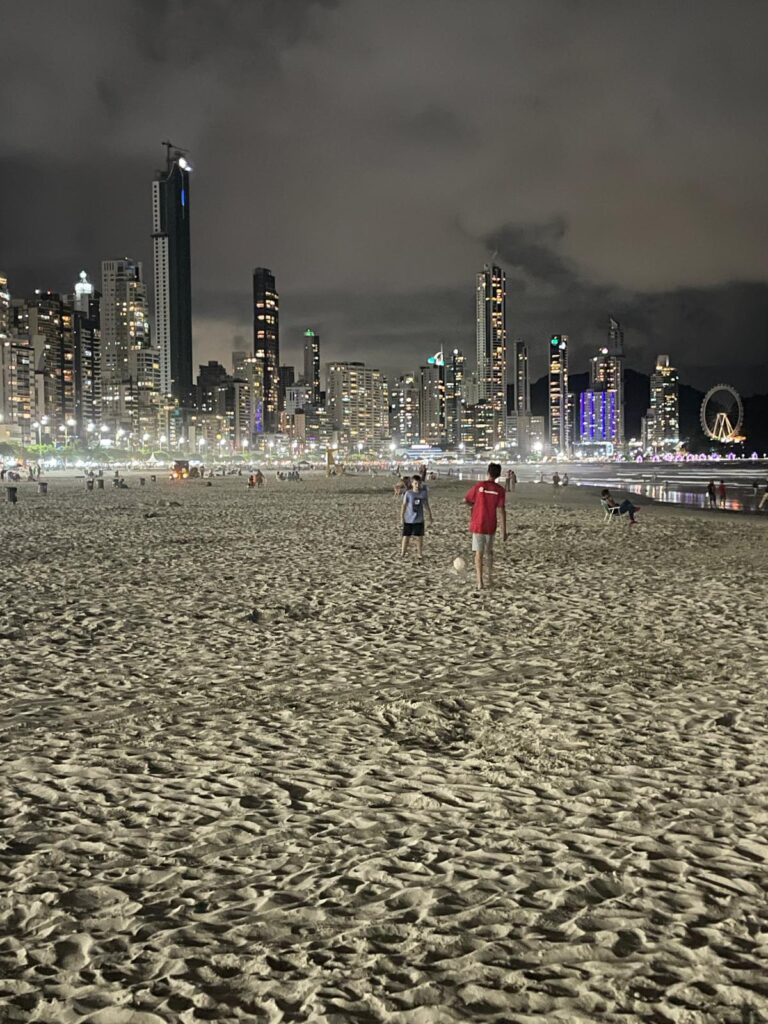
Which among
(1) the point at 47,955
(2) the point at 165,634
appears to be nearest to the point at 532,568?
(2) the point at 165,634

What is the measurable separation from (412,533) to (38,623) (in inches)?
311

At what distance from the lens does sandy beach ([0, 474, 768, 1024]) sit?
3580mm

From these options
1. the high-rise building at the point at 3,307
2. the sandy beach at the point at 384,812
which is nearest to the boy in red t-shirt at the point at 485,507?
the sandy beach at the point at 384,812

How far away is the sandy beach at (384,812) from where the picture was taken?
358cm

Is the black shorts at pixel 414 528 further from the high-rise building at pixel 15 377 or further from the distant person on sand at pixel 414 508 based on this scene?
the high-rise building at pixel 15 377

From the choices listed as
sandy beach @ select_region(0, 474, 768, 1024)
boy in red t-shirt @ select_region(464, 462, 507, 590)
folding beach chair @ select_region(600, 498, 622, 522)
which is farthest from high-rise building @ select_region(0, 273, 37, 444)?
sandy beach @ select_region(0, 474, 768, 1024)

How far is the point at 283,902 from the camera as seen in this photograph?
4188 mm

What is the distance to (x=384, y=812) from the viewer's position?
5266 millimetres

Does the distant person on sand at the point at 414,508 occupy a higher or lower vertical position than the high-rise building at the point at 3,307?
lower

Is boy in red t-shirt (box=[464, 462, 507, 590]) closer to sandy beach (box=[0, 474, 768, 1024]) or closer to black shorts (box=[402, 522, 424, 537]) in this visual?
sandy beach (box=[0, 474, 768, 1024])

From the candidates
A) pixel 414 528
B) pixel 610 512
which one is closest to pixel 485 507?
pixel 414 528

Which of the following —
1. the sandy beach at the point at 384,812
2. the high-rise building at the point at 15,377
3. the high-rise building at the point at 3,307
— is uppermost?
the high-rise building at the point at 3,307

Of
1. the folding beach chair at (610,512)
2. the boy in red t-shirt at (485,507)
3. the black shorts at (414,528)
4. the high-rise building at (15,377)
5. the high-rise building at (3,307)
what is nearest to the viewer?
the boy in red t-shirt at (485,507)

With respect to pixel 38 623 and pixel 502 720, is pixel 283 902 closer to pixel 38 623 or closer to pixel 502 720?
pixel 502 720
